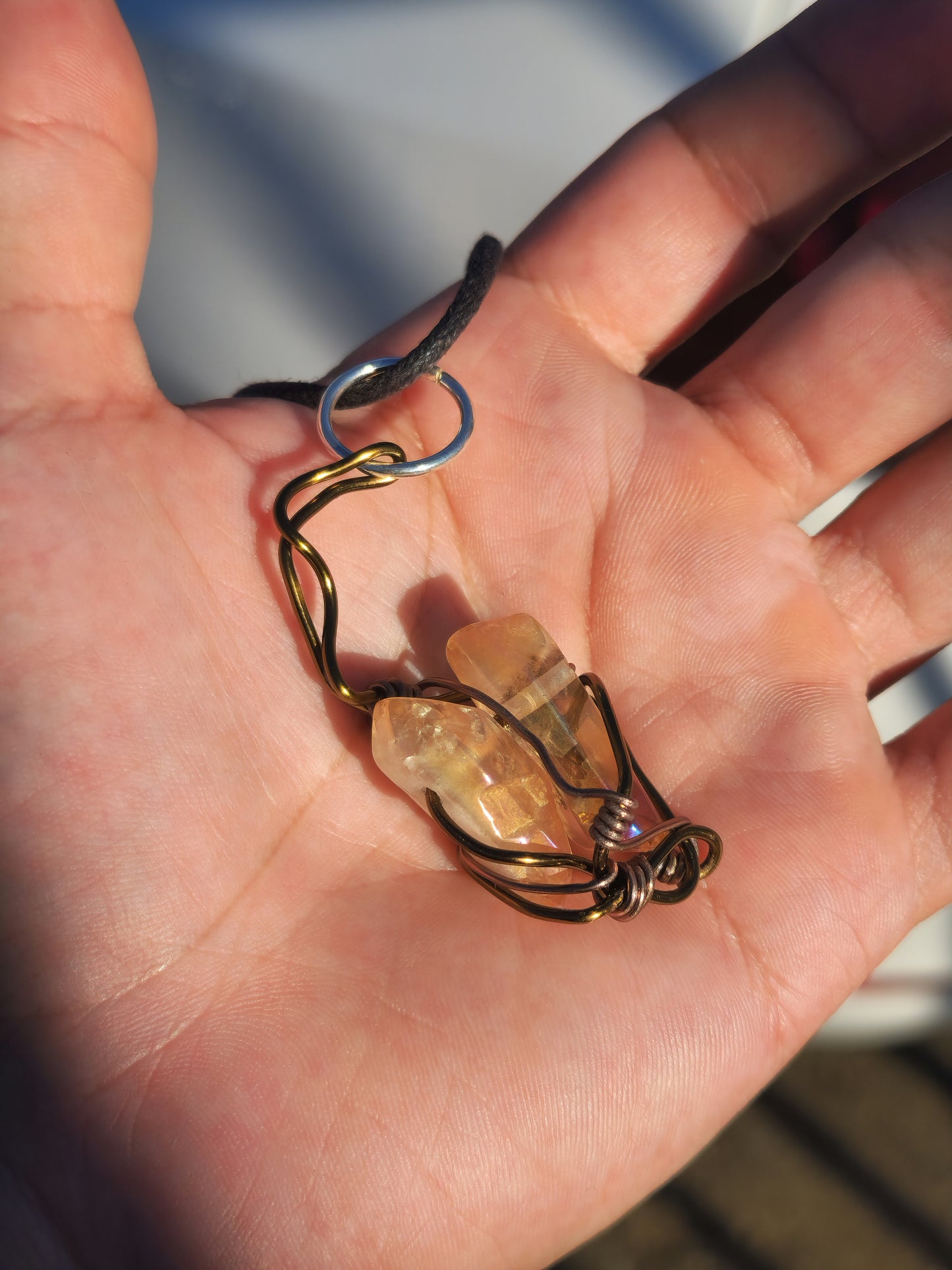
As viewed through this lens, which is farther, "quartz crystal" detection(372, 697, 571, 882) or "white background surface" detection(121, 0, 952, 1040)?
"white background surface" detection(121, 0, 952, 1040)

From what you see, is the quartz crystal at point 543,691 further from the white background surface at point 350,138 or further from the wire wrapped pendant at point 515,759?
the white background surface at point 350,138

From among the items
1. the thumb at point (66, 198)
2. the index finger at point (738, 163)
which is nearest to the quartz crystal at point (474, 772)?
the thumb at point (66, 198)

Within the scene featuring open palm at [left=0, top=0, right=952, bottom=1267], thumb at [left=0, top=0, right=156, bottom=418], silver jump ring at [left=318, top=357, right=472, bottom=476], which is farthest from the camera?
silver jump ring at [left=318, top=357, right=472, bottom=476]

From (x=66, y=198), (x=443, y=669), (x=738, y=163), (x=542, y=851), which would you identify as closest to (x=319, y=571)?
(x=443, y=669)

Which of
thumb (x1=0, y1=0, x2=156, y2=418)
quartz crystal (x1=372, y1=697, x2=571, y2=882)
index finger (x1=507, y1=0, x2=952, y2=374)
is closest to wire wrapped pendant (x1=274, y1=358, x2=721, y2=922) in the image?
quartz crystal (x1=372, y1=697, x2=571, y2=882)

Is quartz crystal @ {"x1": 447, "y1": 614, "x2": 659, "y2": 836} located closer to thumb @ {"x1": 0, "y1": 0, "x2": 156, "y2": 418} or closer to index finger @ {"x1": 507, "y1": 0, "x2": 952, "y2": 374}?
thumb @ {"x1": 0, "y1": 0, "x2": 156, "y2": 418}

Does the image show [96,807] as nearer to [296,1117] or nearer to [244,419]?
[296,1117]

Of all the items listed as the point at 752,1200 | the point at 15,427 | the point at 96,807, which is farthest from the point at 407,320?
the point at 752,1200
